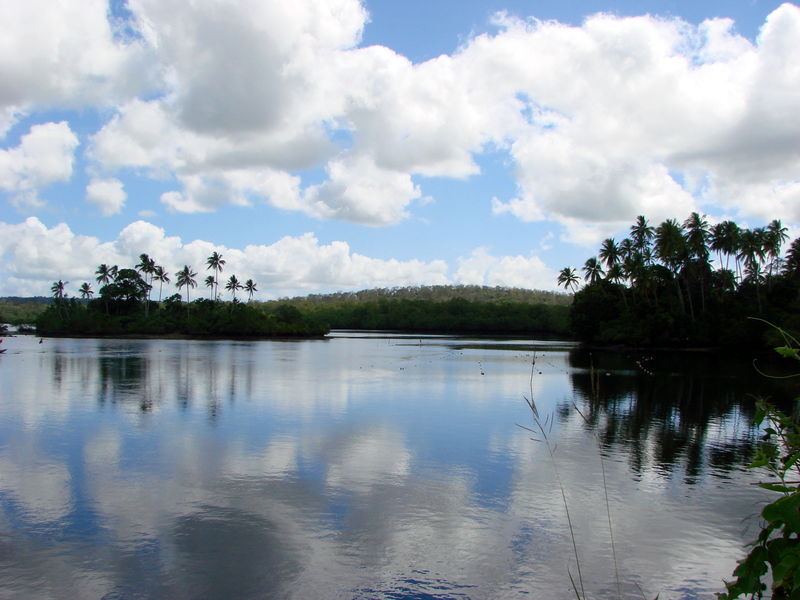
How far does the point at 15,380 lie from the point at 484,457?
31914mm

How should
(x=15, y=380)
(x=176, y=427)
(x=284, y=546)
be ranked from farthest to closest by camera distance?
(x=15, y=380)
(x=176, y=427)
(x=284, y=546)

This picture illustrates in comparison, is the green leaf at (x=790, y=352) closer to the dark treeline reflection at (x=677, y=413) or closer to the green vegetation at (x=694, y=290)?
the dark treeline reflection at (x=677, y=413)

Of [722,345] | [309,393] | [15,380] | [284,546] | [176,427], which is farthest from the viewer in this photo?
[722,345]

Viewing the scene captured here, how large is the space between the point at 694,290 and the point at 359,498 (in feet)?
265

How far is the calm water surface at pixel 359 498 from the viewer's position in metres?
10.0

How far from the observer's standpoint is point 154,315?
123750 millimetres

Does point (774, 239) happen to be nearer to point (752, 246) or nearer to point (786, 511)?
point (752, 246)

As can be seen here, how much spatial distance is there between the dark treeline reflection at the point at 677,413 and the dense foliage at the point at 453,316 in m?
88.9

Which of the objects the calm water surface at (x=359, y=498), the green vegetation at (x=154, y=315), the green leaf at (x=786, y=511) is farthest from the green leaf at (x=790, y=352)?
the green vegetation at (x=154, y=315)

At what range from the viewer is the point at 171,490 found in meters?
14.4

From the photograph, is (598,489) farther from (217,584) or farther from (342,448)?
(217,584)

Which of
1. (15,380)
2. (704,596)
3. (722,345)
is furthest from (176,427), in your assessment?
(722,345)

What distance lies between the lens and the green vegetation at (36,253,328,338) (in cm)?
11781

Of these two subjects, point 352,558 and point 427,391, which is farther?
point 427,391
